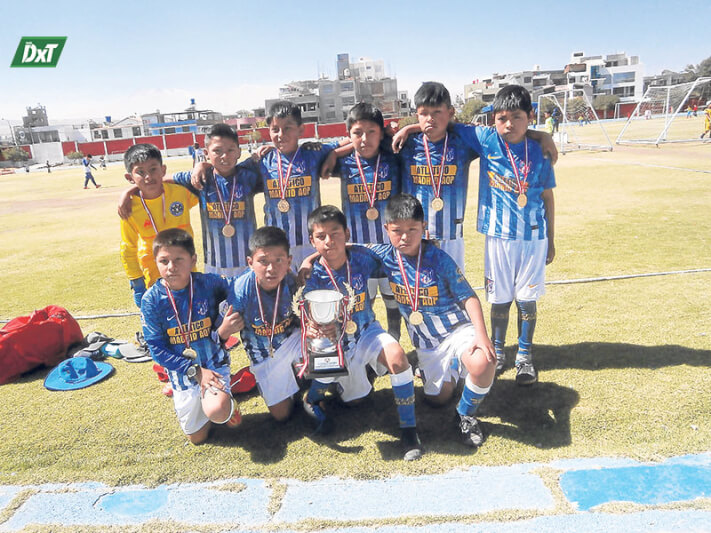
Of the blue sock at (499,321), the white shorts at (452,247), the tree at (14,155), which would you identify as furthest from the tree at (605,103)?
the tree at (14,155)

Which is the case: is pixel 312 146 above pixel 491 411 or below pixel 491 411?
above

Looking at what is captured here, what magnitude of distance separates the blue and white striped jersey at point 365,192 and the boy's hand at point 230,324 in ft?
4.11

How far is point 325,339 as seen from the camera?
2.85 m

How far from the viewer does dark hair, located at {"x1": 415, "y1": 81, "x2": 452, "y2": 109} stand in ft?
11.0

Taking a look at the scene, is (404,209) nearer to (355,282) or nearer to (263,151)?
(355,282)

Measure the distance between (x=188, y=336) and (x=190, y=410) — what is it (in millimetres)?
468

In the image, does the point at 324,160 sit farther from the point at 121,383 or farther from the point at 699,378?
the point at 699,378

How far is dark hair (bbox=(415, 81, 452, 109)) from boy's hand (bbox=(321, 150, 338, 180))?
779 mm

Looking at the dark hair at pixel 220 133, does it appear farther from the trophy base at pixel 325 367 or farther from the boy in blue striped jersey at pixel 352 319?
the trophy base at pixel 325 367

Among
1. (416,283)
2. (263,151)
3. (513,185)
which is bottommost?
(416,283)

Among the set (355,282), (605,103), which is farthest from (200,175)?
(605,103)

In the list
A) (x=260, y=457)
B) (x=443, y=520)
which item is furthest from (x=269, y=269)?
(x=443, y=520)

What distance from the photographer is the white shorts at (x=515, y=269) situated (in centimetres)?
348

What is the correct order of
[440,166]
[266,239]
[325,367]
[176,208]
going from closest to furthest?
[325,367]
[266,239]
[440,166]
[176,208]
